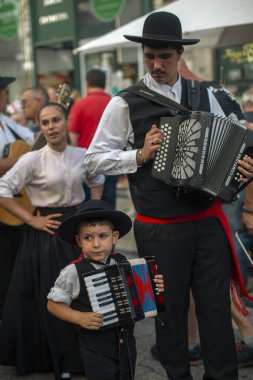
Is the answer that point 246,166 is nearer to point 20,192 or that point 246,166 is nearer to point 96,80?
point 20,192

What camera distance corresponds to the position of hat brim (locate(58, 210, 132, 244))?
2.76 m

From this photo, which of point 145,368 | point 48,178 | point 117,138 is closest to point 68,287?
point 117,138

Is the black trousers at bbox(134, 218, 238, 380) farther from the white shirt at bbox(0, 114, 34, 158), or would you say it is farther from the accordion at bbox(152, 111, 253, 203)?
the white shirt at bbox(0, 114, 34, 158)

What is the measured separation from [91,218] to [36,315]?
1.34 m

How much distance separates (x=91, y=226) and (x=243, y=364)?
5.44ft

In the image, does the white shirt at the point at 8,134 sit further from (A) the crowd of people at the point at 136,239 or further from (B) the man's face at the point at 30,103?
(B) the man's face at the point at 30,103

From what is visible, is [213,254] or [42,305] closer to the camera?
[213,254]

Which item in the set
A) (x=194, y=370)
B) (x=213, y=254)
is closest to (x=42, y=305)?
(x=194, y=370)

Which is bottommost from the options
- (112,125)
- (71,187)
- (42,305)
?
(42,305)

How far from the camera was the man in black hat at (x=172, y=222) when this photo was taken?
3008 millimetres

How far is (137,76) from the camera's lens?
10133 mm

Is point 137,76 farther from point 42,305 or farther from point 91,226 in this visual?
point 91,226

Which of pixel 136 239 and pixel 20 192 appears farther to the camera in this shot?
pixel 20 192

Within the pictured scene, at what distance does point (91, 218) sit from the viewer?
2.82 m
